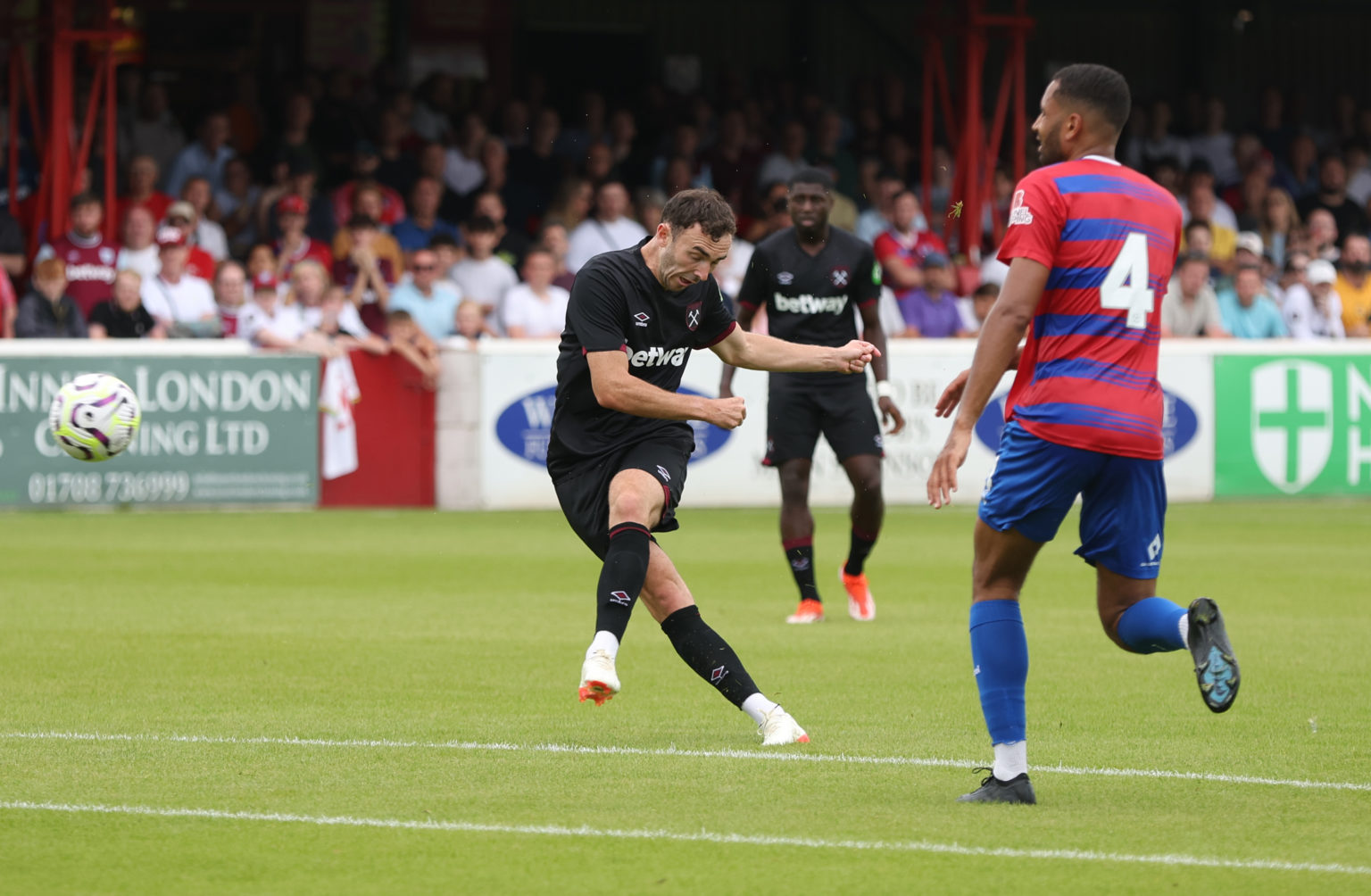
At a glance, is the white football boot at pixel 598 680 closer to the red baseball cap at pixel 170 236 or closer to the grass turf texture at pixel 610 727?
the grass turf texture at pixel 610 727

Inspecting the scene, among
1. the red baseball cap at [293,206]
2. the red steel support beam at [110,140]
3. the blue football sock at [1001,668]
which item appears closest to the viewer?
the blue football sock at [1001,668]

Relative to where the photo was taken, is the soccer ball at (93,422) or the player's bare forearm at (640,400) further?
the soccer ball at (93,422)

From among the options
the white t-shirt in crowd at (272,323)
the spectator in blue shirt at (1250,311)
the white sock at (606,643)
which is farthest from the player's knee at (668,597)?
the spectator in blue shirt at (1250,311)

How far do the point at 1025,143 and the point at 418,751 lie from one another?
21.9 metres

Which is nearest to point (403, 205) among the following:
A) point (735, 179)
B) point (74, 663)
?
point (735, 179)

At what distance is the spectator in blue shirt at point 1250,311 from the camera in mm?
20703

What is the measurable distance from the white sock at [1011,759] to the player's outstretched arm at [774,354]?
5.67 feet

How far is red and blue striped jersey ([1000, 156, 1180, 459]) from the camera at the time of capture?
5.60 metres

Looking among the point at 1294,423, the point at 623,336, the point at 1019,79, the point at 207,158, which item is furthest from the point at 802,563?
the point at 1019,79

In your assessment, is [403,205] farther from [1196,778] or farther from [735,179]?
[1196,778]

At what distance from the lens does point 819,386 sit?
11438 millimetres

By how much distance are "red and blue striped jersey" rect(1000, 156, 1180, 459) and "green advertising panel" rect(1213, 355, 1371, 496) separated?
565 inches

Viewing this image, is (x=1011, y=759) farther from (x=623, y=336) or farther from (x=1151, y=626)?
(x=623, y=336)

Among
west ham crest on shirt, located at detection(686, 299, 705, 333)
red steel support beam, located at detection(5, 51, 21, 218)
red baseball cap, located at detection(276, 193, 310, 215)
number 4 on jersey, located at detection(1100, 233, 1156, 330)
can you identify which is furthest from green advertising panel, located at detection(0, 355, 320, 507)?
number 4 on jersey, located at detection(1100, 233, 1156, 330)
